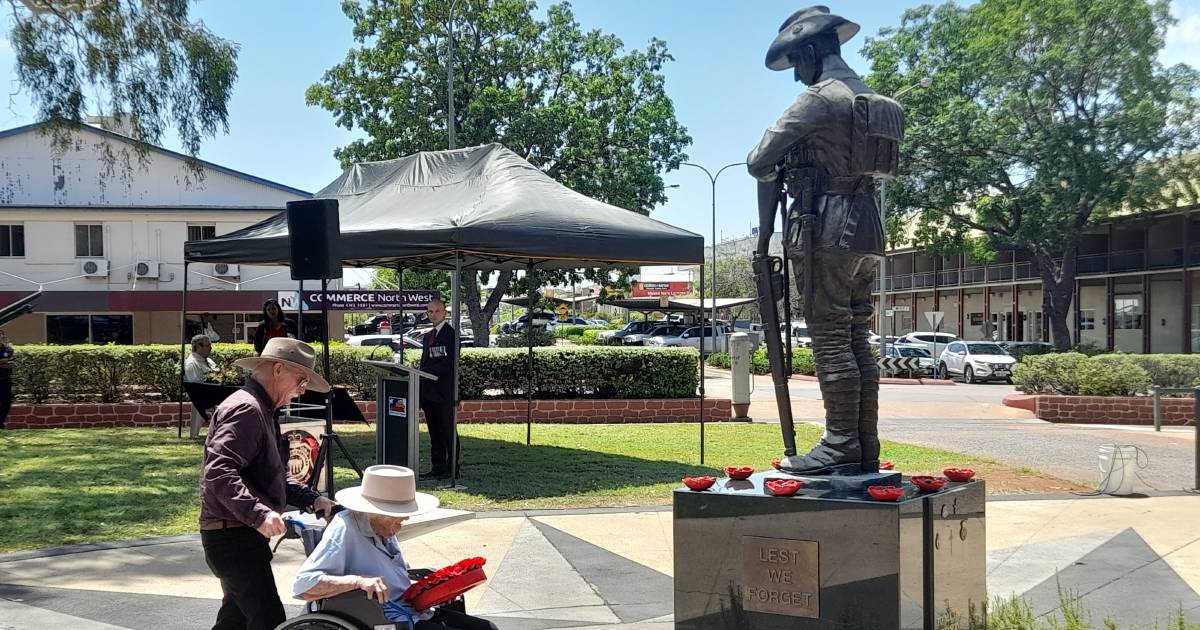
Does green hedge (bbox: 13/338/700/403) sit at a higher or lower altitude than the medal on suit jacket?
lower

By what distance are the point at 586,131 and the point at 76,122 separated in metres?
16.5

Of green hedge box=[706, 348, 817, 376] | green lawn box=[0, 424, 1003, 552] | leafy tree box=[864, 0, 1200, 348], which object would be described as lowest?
green hedge box=[706, 348, 817, 376]

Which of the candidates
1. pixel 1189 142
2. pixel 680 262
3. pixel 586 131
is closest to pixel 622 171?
pixel 586 131

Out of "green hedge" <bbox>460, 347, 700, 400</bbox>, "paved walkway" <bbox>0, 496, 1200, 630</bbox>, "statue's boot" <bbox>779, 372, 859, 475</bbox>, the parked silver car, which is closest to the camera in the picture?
"statue's boot" <bbox>779, 372, 859, 475</bbox>

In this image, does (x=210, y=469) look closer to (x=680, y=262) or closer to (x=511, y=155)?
(x=680, y=262)

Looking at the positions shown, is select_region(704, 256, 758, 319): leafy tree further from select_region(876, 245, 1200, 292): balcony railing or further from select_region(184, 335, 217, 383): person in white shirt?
select_region(184, 335, 217, 383): person in white shirt

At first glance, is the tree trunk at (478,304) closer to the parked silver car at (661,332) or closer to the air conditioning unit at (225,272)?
the air conditioning unit at (225,272)

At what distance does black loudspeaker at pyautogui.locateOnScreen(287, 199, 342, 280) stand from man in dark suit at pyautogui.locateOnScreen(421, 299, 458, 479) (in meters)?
2.34

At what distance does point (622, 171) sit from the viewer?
31.2 meters

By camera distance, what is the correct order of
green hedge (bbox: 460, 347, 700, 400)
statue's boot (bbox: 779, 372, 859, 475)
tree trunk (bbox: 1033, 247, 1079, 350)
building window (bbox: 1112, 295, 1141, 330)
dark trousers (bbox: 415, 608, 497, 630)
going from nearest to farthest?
dark trousers (bbox: 415, 608, 497, 630)
statue's boot (bbox: 779, 372, 859, 475)
green hedge (bbox: 460, 347, 700, 400)
tree trunk (bbox: 1033, 247, 1079, 350)
building window (bbox: 1112, 295, 1141, 330)

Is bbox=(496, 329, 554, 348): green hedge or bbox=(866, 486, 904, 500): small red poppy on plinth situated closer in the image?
bbox=(866, 486, 904, 500): small red poppy on plinth

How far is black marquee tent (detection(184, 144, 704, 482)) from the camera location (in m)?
9.99

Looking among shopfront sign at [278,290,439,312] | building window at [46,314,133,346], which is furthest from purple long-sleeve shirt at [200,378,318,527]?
building window at [46,314,133,346]

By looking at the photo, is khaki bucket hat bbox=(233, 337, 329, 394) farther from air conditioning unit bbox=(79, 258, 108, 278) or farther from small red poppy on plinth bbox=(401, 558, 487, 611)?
air conditioning unit bbox=(79, 258, 108, 278)
